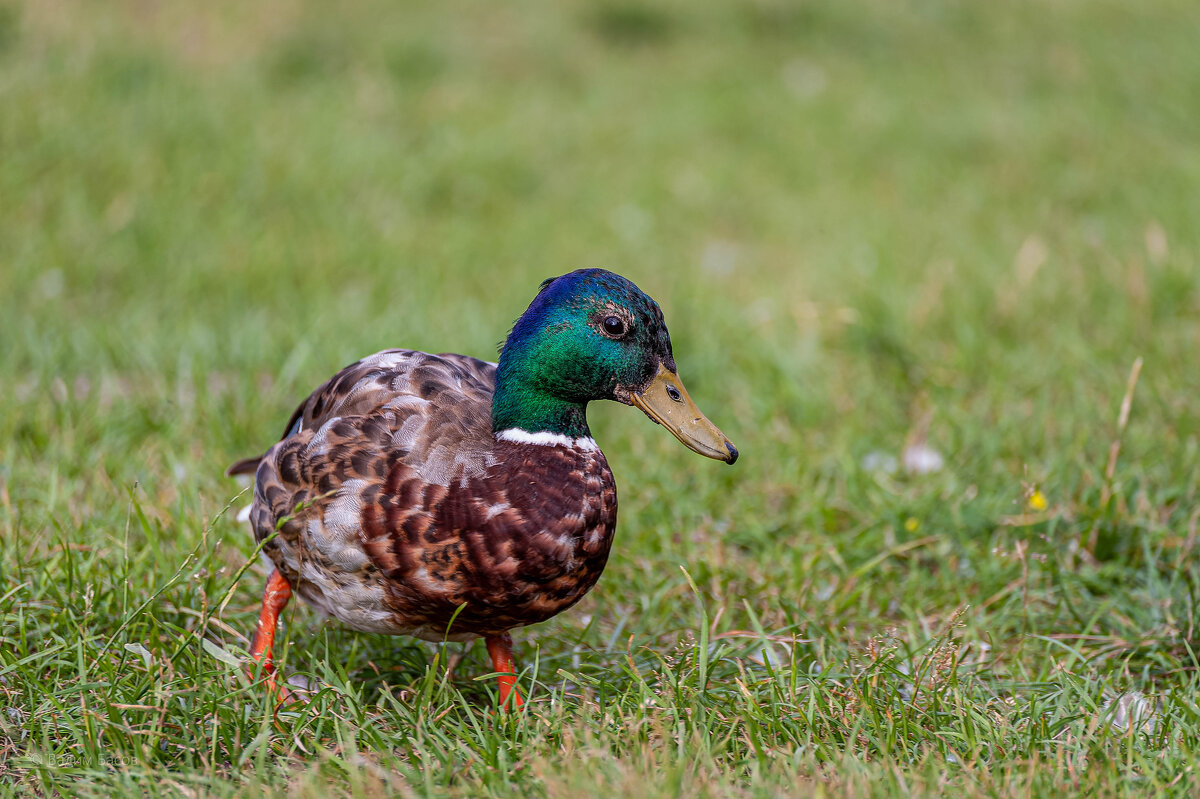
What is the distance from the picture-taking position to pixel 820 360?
4469mm

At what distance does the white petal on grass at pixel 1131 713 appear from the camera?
225 cm

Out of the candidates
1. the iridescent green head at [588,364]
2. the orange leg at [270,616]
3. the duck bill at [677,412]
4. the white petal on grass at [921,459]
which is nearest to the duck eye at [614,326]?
the iridescent green head at [588,364]

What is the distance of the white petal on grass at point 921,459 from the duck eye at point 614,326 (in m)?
1.62

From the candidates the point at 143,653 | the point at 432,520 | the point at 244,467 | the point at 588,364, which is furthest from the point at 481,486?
the point at 244,467

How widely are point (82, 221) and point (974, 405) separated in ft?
12.8

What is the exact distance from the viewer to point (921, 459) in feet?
12.1

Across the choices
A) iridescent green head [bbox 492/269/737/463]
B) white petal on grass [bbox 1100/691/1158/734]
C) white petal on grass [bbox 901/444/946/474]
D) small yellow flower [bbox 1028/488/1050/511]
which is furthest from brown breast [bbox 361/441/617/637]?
white petal on grass [bbox 901/444/946/474]

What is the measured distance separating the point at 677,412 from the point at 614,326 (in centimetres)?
23

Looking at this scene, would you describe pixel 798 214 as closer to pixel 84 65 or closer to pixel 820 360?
pixel 820 360

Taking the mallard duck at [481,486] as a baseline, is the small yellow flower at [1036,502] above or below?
below

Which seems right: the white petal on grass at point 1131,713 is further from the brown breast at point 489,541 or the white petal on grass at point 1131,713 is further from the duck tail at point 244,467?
the duck tail at point 244,467

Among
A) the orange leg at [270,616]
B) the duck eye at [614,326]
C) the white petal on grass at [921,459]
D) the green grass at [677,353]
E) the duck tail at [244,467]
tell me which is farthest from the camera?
the white petal on grass at [921,459]

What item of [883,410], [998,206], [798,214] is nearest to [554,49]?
[798,214]

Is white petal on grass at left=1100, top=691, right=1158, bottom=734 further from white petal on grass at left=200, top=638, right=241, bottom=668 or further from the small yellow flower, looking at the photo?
white petal on grass at left=200, top=638, right=241, bottom=668
